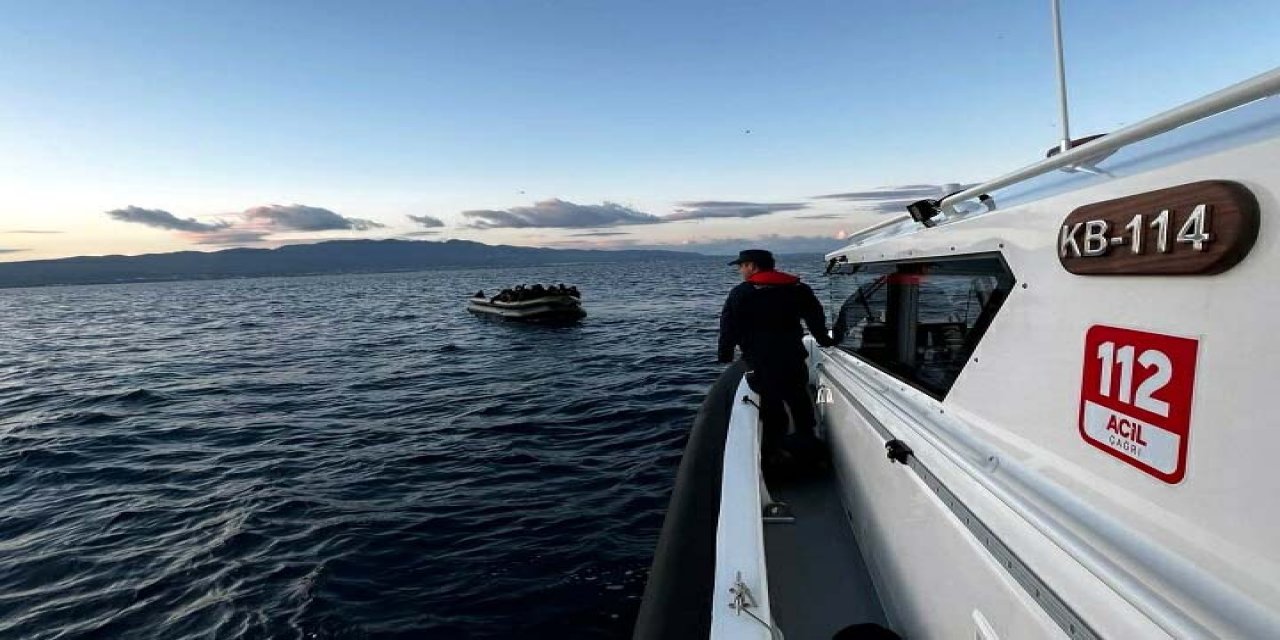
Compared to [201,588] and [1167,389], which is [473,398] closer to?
[201,588]

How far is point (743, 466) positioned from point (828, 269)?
2.61 metres

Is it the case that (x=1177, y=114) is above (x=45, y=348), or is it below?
above

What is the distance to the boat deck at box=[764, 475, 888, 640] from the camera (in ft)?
12.1

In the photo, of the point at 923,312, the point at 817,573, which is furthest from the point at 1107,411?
the point at 817,573

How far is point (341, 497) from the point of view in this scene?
810cm

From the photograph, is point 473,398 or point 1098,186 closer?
point 1098,186

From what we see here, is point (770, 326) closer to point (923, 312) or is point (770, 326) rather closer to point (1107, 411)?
point (923, 312)

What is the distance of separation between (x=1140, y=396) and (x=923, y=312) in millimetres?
2057

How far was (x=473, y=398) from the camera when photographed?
13.8m

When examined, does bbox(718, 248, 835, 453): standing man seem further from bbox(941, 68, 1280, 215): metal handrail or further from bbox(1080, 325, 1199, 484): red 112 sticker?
bbox(1080, 325, 1199, 484): red 112 sticker

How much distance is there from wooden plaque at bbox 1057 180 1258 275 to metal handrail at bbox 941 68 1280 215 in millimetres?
186

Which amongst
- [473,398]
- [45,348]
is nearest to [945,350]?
[473,398]

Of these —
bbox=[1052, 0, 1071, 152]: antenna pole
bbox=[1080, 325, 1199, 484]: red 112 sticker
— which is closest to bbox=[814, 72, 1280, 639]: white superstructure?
bbox=[1080, 325, 1199, 484]: red 112 sticker

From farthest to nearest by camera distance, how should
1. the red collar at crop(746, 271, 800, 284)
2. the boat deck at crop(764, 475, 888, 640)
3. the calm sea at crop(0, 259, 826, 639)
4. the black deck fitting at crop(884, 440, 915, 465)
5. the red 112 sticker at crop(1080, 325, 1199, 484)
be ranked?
the calm sea at crop(0, 259, 826, 639), the red collar at crop(746, 271, 800, 284), the boat deck at crop(764, 475, 888, 640), the black deck fitting at crop(884, 440, 915, 465), the red 112 sticker at crop(1080, 325, 1199, 484)
